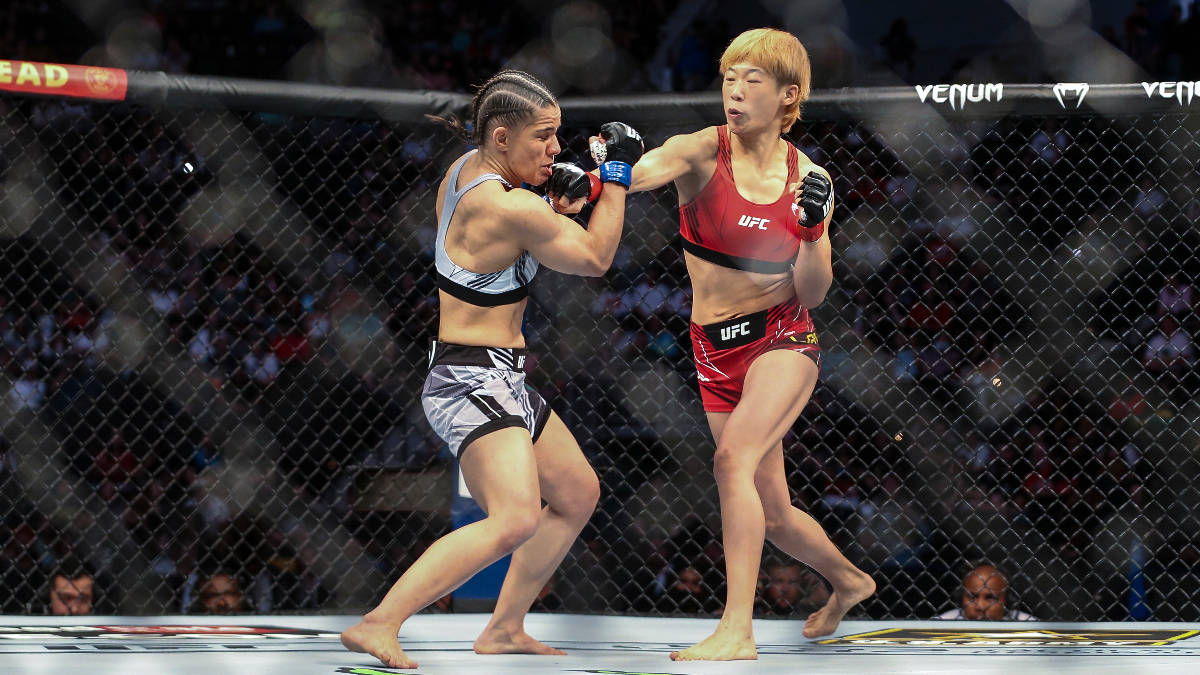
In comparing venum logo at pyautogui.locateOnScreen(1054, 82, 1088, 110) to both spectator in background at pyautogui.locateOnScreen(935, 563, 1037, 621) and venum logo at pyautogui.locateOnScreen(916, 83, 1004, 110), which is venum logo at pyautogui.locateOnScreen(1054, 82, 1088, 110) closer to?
venum logo at pyautogui.locateOnScreen(916, 83, 1004, 110)

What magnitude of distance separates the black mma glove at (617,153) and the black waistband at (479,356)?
0.30 m

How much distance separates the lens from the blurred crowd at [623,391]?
10.8ft

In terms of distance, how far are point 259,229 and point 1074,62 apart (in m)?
3.60

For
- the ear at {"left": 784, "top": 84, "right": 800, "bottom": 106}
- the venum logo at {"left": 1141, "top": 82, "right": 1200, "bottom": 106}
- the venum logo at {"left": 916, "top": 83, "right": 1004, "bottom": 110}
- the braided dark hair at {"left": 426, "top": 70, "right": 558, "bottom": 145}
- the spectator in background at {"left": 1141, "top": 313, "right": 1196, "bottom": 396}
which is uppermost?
the venum logo at {"left": 916, "top": 83, "right": 1004, "bottom": 110}

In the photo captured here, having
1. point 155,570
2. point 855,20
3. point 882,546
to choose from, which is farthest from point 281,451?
point 855,20

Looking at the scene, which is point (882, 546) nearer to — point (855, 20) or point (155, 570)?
point (155, 570)

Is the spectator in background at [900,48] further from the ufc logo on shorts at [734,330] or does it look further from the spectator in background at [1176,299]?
the ufc logo on shorts at [734,330]

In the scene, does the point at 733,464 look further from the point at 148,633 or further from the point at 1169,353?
the point at 1169,353

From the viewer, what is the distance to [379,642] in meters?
1.71

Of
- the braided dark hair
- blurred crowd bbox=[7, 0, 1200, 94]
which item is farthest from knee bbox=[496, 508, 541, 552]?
blurred crowd bbox=[7, 0, 1200, 94]

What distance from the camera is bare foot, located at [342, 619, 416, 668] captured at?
170cm

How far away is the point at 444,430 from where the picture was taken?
1813mm

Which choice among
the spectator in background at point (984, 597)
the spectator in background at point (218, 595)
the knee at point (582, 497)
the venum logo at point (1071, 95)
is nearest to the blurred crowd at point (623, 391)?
the spectator in background at point (218, 595)

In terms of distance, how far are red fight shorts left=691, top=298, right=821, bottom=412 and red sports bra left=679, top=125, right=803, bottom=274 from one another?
0.08 meters
